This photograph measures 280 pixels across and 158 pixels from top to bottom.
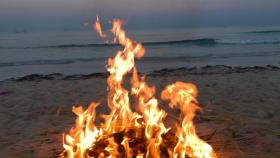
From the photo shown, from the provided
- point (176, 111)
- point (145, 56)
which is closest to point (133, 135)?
point (176, 111)

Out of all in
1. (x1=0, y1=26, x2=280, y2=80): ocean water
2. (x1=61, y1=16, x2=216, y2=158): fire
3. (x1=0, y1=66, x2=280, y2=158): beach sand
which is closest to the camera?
(x1=61, y1=16, x2=216, y2=158): fire

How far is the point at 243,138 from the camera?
5672 mm

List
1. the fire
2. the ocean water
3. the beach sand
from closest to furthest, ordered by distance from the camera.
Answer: the fire, the beach sand, the ocean water

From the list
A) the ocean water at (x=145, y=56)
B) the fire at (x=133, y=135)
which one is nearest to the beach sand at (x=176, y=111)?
the fire at (x=133, y=135)

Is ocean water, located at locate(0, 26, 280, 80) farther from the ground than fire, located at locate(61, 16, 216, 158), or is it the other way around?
fire, located at locate(61, 16, 216, 158)

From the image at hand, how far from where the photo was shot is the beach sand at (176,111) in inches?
216

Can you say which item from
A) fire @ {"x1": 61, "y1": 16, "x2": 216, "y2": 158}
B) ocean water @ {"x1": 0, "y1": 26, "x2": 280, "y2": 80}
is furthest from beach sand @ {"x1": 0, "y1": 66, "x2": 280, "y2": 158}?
ocean water @ {"x1": 0, "y1": 26, "x2": 280, "y2": 80}

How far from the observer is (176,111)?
7562 millimetres

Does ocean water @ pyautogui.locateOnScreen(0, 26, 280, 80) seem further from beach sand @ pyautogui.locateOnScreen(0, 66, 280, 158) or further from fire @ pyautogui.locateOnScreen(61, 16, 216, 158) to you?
fire @ pyautogui.locateOnScreen(61, 16, 216, 158)

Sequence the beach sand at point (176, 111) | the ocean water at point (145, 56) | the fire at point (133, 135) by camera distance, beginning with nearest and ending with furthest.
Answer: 1. the fire at point (133, 135)
2. the beach sand at point (176, 111)
3. the ocean water at point (145, 56)

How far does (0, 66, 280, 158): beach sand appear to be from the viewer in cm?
548

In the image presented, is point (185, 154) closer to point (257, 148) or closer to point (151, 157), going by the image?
point (151, 157)

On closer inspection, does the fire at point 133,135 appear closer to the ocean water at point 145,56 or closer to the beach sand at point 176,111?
the beach sand at point 176,111

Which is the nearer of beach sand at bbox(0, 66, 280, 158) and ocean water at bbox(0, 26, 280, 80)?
beach sand at bbox(0, 66, 280, 158)
